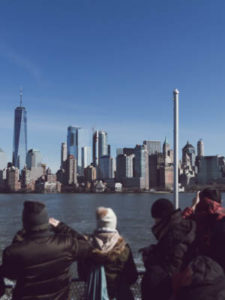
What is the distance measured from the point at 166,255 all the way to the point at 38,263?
3.35 ft

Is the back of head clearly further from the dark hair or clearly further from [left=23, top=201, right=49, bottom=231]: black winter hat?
the dark hair

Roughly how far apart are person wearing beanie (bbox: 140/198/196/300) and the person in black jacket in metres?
0.67

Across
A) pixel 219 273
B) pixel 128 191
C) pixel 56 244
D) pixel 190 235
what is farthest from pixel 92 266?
pixel 128 191

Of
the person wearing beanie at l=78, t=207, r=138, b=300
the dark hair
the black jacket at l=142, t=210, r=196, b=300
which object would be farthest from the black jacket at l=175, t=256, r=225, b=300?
the dark hair

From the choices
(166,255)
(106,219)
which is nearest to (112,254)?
(106,219)

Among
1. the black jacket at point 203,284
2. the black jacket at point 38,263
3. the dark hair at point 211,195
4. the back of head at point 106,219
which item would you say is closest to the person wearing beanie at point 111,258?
the back of head at point 106,219

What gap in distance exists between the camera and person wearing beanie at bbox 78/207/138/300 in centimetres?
304

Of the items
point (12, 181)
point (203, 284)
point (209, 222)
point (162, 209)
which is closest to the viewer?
point (203, 284)

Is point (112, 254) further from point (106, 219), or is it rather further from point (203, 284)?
point (203, 284)

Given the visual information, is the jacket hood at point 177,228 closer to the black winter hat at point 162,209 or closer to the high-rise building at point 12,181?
the black winter hat at point 162,209

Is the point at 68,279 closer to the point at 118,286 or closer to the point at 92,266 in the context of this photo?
the point at 92,266

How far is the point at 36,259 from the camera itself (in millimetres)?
2764

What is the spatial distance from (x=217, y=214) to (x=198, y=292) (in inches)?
38.2

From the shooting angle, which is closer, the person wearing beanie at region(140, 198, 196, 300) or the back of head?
the person wearing beanie at region(140, 198, 196, 300)
